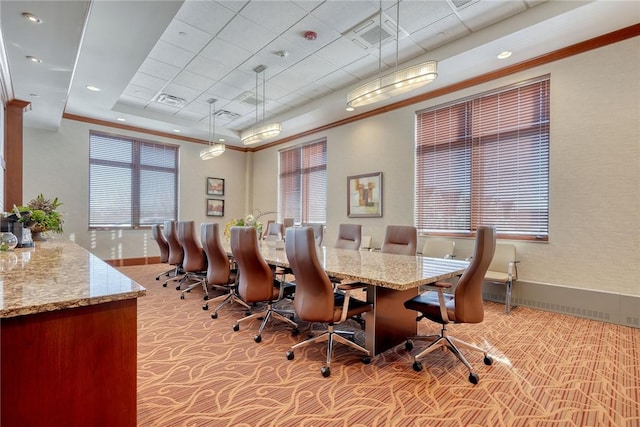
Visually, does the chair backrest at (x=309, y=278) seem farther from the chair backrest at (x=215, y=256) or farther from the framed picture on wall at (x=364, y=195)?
the framed picture on wall at (x=364, y=195)

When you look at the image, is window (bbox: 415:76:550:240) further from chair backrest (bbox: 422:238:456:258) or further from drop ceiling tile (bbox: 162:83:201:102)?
drop ceiling tile (bbox: 162:83:201:102)

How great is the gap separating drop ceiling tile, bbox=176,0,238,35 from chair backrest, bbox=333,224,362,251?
3013 millimetres

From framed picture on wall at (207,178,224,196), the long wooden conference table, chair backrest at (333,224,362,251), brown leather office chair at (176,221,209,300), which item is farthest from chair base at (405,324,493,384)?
framed picture on wall at (207,178,224,196)

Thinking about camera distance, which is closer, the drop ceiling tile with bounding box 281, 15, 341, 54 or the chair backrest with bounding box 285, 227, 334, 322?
the chair backrest with bounding box 285, 227, 334, 322

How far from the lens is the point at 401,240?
155 inches

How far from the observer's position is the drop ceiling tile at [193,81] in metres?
5.19

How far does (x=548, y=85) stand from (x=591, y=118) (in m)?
0.71

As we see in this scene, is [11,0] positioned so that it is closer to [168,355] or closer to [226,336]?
[168,355]

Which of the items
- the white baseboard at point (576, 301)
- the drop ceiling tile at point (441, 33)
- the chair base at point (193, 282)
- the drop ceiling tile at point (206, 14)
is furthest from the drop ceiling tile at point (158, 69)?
the white baseboard at point (576, 301)

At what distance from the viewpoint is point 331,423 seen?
1804mm

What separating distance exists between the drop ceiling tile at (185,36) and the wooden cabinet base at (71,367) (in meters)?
3.82

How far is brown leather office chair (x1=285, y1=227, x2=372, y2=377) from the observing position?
2387 millimetres

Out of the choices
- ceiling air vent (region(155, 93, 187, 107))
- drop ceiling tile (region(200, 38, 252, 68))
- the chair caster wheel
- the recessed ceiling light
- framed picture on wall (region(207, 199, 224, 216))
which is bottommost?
the chair caster wheel

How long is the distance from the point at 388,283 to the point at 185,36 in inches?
156
